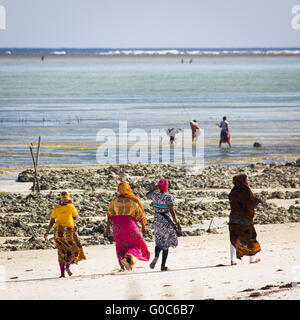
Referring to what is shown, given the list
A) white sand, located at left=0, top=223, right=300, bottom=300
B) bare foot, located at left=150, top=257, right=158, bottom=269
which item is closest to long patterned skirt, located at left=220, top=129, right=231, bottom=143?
white sand, located at left=0, top=223, right=300, bottom=300

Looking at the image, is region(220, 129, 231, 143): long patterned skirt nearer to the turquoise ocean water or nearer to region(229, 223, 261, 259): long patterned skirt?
the turquoise ocean water

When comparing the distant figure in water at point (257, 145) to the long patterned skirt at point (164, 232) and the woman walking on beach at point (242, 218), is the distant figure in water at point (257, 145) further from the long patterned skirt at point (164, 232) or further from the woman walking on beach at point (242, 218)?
the long patterned skirt at point (164, 232)

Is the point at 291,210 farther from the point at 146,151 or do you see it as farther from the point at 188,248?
the point at 146,151

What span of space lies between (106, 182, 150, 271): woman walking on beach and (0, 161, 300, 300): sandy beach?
0.24 m

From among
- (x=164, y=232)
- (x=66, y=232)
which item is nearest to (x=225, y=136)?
(x=164, y=232)

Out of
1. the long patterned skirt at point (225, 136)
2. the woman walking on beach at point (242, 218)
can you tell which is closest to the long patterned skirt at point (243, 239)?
the woman walking on beach at point (242, 218)

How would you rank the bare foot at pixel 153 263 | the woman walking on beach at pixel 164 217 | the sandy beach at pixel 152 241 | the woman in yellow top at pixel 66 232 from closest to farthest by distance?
the sandy beach at pixel 152 241 → the woman walking on beach at pixel 164 217 → the woman in yellow top at pixel 66 232 → the bare foot at pixel 153 263

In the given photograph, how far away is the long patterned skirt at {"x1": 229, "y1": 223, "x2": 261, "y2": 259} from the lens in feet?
31.7

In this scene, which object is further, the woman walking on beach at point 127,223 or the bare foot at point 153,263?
the bare foot at point 153,263

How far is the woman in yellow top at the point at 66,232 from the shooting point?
9.54m

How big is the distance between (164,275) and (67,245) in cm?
133

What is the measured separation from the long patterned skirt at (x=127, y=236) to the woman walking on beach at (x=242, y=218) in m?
1.21

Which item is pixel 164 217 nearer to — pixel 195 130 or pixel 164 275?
pixel 164 275
